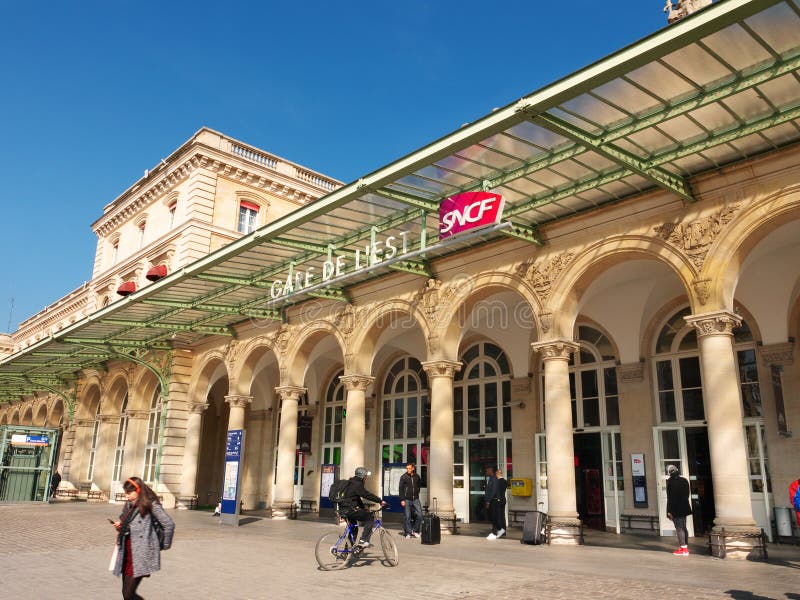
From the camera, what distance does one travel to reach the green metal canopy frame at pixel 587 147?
29.5 ft

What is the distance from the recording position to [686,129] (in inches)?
436

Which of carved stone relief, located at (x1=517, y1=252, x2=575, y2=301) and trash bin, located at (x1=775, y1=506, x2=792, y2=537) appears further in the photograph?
carved stone relief, located at (x1=517, y1=252, x2=575, y2=301)

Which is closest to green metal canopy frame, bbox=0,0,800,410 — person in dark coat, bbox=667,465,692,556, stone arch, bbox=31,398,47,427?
person in dark coat, bbox=667,465,692,556

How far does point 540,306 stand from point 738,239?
4097mm

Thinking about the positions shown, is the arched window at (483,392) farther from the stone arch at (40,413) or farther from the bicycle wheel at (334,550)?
the stone arch at (40,413)

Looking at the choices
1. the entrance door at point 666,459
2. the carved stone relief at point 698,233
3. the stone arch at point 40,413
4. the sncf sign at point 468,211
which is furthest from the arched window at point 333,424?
the stone arch at point 40,413

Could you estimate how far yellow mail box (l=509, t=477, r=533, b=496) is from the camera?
57.2 feet

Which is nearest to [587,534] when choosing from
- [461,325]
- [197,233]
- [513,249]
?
[461,325]

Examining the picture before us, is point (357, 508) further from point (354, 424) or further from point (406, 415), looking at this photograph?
point (406, 415)

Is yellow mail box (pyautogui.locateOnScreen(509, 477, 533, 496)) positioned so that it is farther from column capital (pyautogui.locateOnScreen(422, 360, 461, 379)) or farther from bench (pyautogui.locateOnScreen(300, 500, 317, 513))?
bench (pyautogui.locateOnScreen(300, 500, 317, 513))

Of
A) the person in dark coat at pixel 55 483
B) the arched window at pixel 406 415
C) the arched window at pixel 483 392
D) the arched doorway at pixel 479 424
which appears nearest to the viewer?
the arched doorway at pixel 479 424

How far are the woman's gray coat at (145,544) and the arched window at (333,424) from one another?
59.9 feet

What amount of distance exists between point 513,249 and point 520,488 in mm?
6674

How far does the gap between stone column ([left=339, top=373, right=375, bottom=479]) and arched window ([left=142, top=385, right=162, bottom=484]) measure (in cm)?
1246
